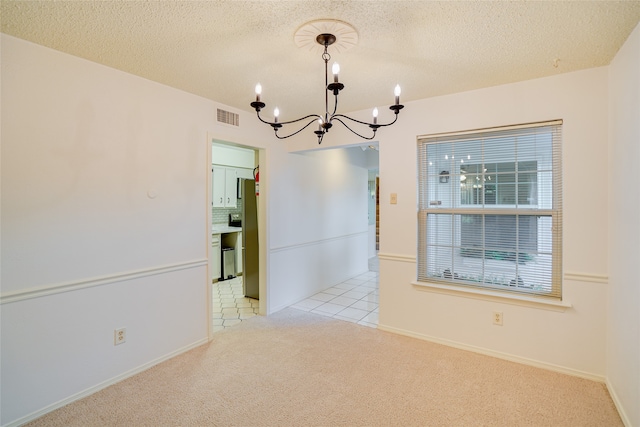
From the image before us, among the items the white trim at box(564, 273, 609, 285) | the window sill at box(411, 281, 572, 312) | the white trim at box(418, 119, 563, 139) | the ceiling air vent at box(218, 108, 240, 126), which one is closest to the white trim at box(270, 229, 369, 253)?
the ceiling air vent at box(218, 108, 240, 126)

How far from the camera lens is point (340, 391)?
234 cm

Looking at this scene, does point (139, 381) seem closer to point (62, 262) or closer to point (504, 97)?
point (62, 262)

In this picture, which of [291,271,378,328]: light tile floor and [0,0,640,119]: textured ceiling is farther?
[291,271,378,328]: light tile floor

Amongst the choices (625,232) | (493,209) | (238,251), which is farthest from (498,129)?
(238,251)

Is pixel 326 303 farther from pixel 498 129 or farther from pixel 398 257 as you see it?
pixel 498 129

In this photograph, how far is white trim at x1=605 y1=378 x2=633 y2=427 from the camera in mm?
1940

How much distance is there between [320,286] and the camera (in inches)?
193

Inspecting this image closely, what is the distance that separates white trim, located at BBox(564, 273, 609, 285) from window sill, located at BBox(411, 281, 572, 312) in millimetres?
206

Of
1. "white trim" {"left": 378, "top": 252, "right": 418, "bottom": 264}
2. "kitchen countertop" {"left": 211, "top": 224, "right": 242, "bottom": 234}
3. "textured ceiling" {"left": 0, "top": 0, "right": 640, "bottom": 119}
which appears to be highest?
"textured ceiling" {"left": 0, "top": 0, "right": 640, "bottom": 119}

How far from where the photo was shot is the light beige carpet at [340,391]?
2043 millimetres

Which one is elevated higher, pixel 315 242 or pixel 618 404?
pixel 315 242

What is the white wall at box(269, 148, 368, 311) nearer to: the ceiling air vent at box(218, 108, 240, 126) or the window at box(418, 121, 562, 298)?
the ceiling air vent at box(218, 108, 240, 126)

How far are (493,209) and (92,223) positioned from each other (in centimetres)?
334

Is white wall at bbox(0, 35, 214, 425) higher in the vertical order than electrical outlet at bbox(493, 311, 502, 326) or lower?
higher
